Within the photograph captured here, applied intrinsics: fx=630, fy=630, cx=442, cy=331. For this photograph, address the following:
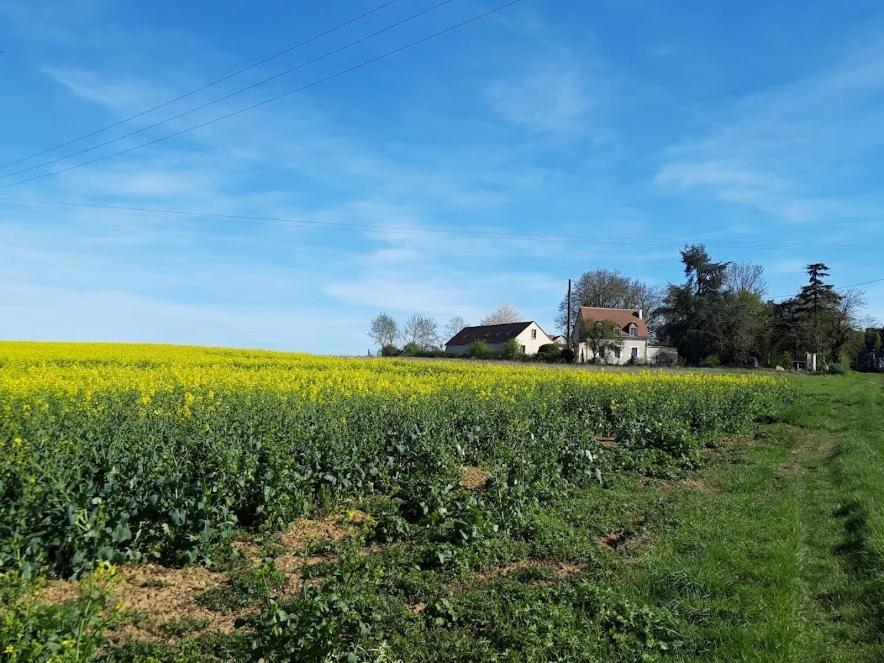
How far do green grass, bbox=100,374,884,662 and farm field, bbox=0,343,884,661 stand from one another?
0.09 feet

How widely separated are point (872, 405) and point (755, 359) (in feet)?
126

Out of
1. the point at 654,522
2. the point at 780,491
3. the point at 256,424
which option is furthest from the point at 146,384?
the point at 780,491

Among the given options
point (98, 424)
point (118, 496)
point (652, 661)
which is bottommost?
point (652, 661)

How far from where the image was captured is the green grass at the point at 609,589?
458 centimetres

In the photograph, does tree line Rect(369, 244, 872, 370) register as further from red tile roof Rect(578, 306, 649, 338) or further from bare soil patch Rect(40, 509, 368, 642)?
bare soil patch Rect(40, 509, 368, 642)

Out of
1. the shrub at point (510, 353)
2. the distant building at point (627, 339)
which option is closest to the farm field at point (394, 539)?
the shrub at point (510, 353)

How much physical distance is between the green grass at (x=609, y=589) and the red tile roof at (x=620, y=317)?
62.6m

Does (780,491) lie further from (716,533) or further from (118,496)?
(118,496)

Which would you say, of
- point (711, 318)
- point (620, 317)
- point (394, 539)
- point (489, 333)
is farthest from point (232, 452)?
point (489, 333)

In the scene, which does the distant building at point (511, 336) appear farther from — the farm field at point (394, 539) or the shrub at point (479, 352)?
the farm field at point (394, 539)

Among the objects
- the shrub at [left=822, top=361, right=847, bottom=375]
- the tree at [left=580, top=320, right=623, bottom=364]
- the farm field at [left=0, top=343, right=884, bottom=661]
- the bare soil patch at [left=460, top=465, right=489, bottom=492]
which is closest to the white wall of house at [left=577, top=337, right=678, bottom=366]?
the tree at [left=580, top=320, right=623, bottom=364]

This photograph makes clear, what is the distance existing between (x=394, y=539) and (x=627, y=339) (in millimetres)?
66206

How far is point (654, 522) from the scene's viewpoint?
8258 mm

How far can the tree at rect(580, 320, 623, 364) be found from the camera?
2351 inches
